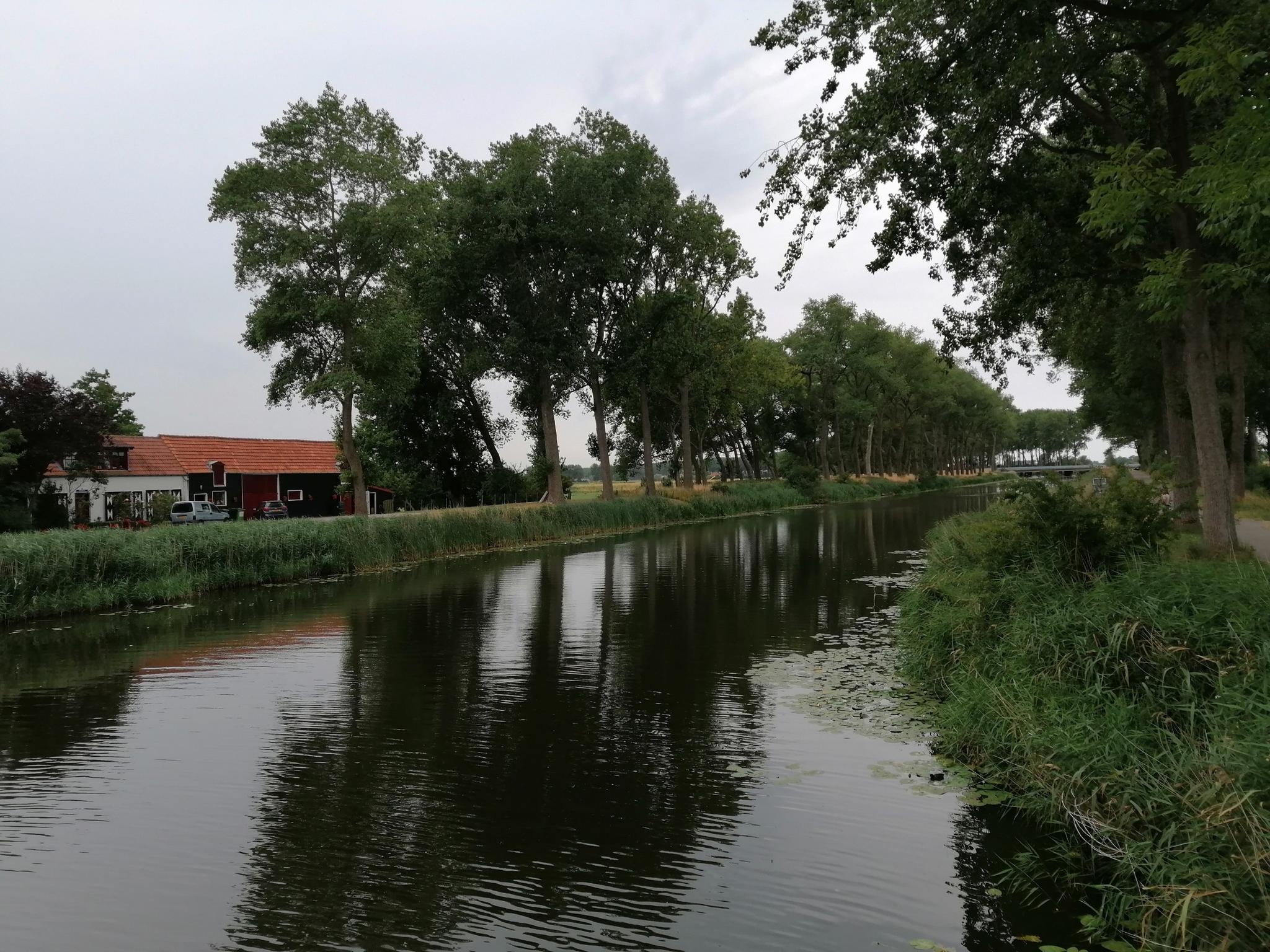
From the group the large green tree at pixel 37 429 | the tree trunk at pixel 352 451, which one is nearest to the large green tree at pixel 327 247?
the tree trunk at pixel 352 451

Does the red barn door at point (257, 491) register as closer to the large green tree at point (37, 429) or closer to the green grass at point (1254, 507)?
the large green tree at point (37, 429)

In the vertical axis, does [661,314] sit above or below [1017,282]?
above

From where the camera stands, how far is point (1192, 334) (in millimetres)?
13570

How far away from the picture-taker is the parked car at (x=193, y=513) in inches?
1821

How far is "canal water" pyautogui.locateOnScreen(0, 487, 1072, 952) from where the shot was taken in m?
Answer: 5.43

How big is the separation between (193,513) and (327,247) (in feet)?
60.0

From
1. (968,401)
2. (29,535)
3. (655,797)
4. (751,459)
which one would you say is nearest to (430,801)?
(655,797)

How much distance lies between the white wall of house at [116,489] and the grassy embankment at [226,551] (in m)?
21.6

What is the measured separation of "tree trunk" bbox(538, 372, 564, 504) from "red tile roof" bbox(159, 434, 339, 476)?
1983 cm

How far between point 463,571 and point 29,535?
35.1 feet

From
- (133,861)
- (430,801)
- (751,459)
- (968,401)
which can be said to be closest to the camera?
(133,861)

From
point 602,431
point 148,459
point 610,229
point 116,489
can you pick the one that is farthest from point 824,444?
point 116,489

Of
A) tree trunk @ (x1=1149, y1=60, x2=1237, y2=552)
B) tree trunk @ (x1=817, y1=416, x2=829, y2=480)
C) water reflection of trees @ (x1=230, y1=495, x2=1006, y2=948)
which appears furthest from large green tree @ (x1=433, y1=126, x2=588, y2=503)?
tree trunk @ (x1=817, y1=416, x2=829, y2=480)

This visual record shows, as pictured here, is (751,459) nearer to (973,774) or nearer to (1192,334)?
(1192,334)
